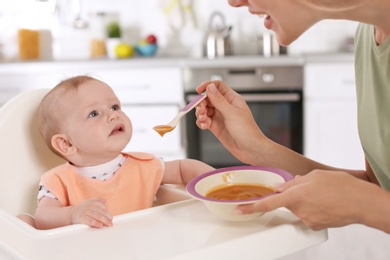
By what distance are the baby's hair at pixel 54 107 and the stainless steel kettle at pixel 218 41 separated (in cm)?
250

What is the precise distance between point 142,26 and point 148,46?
12.0 inches

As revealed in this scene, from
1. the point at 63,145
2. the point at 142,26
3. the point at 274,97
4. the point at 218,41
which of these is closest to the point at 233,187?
the point at 63,145

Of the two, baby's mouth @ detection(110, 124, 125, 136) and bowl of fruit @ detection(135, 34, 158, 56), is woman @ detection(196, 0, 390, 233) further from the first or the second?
bowl of fruit @ detection(135, 34, 158, 56)

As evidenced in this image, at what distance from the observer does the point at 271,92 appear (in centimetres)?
347

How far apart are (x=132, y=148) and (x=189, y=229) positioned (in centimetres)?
277

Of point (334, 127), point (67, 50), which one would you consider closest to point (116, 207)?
point (334, 127)

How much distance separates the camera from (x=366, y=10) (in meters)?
1.08

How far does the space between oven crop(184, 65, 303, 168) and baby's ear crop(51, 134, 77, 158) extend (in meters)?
2.24

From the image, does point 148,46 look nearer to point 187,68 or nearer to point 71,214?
point 187,68

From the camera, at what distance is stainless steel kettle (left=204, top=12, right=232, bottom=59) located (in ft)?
12.4

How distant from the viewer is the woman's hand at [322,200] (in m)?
0.92

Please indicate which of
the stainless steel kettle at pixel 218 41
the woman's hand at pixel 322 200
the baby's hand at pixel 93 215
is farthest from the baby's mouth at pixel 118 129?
the stainless steel kettle at pixel 218 41

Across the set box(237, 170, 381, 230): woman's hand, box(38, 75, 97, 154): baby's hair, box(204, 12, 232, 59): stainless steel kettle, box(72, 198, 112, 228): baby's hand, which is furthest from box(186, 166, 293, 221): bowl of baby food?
box(204, 12, 232, 59): stainless steel kettle

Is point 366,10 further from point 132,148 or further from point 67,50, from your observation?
point 67,50
